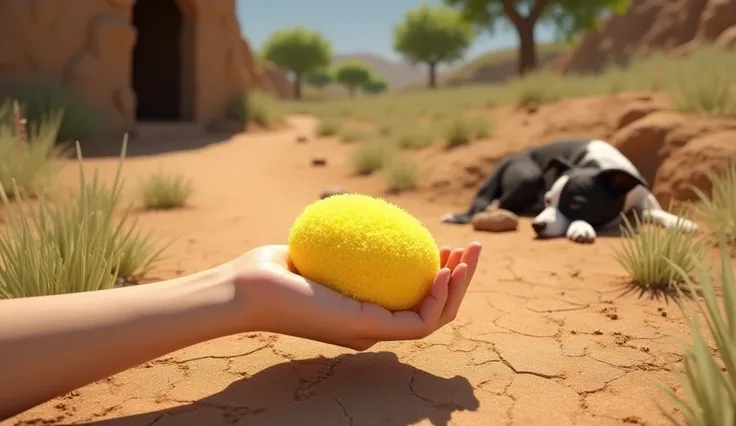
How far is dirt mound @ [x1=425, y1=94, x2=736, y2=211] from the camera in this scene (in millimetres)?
5164

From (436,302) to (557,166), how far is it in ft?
12.2

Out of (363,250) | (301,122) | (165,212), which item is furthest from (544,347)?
(301,122)

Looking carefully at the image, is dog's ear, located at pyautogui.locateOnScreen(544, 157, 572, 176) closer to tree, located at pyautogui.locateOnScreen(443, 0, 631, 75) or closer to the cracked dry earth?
the cracked dry earth

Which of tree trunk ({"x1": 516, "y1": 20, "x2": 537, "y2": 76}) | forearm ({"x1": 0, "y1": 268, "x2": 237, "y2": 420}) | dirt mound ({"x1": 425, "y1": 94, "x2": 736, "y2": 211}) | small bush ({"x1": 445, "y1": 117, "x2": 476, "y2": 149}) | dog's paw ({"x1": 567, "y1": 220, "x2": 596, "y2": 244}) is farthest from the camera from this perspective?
tree trunk ({"x1": 516, "y1": 20, "x2": 537, "y2": 76})

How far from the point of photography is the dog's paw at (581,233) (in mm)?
4238

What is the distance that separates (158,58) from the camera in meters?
13.7

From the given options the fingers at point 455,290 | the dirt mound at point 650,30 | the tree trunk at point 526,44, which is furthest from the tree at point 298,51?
the fingers at point 455,290

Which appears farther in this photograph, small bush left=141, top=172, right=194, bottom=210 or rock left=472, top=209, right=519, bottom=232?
small bush left=141, top=172, right=194, bottom=210

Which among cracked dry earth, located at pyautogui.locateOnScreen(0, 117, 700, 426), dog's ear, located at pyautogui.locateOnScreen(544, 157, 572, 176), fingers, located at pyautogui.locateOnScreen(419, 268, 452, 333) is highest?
dog's ear, located at pyautogui.locateOnScreen(544, 157, 572, 176)

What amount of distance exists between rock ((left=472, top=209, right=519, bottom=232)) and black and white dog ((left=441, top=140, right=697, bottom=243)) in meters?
0.29

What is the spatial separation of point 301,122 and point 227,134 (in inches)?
192

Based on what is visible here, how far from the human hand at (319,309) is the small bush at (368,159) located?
6.40 m

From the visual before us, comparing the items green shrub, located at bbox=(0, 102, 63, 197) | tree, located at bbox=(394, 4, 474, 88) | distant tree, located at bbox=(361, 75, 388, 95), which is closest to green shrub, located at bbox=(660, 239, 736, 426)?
green shrub, located at bbox=(0, 102, 63, 197)

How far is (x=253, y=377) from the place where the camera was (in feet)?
6.55
